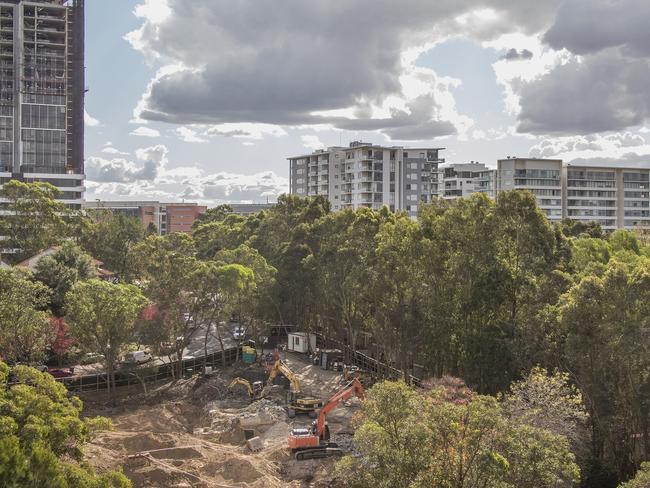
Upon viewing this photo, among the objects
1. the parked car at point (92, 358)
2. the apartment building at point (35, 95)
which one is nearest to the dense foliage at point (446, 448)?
the parked car at point (92, 358)

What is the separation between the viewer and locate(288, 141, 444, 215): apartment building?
97.8m

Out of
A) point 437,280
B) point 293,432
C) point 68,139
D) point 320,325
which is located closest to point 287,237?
point 320,325

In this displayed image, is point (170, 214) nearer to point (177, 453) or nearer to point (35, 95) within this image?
point (35, 95)

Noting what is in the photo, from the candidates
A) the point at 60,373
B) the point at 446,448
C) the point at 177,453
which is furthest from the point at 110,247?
the point at 446,448

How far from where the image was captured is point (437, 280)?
36000 mm

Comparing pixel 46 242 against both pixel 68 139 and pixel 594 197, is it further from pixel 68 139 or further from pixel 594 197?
pixel 594 197

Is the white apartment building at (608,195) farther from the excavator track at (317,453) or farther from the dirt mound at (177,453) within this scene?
the dirt mound at (177,453)

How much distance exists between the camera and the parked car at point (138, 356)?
43.1m

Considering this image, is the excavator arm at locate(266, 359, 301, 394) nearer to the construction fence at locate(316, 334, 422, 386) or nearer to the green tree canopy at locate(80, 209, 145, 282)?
the construction fence at locate(316, 334, 422, 386)

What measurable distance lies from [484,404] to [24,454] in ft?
35.9

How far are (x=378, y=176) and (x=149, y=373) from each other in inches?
2371

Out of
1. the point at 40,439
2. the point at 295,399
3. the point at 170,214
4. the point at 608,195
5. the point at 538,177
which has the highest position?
the point at 538,177

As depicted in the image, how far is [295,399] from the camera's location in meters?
38.7

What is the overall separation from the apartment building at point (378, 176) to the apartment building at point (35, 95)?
1410 inches
